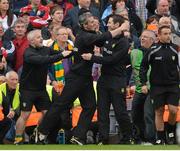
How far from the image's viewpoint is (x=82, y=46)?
45.7 feet

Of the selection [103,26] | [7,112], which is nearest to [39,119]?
[7,112]

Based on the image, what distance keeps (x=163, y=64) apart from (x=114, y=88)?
95 cm

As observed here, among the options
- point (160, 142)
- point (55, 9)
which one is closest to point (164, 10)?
point (55, 9)

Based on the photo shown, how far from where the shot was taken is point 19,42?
1695 cm

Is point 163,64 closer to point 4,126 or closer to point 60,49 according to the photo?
point 60,49

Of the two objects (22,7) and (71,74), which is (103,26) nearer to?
(22,7)

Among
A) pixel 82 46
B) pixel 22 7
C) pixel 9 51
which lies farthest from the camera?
pixel 22 7

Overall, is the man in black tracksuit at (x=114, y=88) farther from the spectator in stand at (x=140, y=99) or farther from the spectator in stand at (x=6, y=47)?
the spectator in stand at (x=6, y=47)

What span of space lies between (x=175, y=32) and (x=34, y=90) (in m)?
3.99

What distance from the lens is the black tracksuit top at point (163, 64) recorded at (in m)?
14.3

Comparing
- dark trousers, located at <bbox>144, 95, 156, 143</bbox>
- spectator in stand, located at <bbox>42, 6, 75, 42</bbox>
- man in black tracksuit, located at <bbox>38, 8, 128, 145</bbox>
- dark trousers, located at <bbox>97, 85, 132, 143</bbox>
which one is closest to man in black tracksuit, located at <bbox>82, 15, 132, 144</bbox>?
dark trousers, located at <bbox>97, 85, 132, 143</bbox>

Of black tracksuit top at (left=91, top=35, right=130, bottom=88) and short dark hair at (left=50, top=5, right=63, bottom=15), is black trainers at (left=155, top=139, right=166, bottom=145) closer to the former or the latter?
black tracksuit top at (left=91, top=35, right=130, bottom=88)

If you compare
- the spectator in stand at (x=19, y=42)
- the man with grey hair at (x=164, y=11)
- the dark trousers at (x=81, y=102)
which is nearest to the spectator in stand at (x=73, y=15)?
the spectator in stand at (x=19, y=42)

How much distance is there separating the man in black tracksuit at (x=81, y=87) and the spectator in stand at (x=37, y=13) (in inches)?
135
